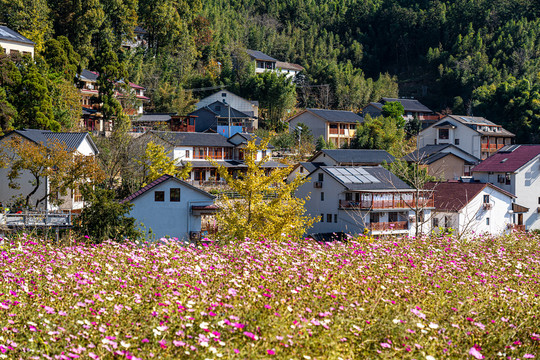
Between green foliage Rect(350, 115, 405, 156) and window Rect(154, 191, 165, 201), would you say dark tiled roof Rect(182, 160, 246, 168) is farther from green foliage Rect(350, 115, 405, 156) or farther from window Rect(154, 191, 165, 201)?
window Rect(154, 191, 165, 201)

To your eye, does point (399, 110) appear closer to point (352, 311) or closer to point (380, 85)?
point (380, 85)

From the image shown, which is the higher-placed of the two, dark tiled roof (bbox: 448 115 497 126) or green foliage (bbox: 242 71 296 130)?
green foliage (bbox: 242 71 296 130)

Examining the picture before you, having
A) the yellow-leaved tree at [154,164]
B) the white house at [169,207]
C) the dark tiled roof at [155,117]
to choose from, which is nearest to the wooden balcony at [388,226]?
the white house at [169,207]

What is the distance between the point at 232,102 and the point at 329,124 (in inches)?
346

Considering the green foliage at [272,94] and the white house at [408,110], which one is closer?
the green foliage at [272,94]

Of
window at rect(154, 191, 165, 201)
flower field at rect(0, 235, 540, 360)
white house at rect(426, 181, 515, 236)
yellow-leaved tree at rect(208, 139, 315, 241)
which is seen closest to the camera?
flower field at rect(0, 235, 540, 360)

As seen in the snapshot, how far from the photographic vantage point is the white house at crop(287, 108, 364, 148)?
52.8m

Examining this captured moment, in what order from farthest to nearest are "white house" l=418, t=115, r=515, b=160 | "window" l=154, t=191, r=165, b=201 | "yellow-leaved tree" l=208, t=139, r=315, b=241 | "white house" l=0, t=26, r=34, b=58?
1. "white house" l=418, t=115, r=515, b=160
2. "white house" l=0, t=26, r=34, b=58
3. "window" l=154, t=191, r=165, b=201
4. "yellow-leaved tree" l=208, t=139, r=315, b=241

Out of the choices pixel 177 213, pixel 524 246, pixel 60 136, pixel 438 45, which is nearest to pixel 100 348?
pixel 524 246

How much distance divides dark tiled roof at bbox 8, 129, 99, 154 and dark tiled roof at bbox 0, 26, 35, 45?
12.9m

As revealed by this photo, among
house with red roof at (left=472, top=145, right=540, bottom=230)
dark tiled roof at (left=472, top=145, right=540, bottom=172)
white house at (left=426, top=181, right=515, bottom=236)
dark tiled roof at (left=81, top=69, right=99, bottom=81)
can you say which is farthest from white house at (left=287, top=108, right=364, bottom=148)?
white house at (left=426, top=181, right=515, bottom=236)

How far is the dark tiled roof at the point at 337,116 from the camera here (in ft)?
173

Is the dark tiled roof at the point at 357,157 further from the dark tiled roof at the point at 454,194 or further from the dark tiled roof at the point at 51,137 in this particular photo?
the dark tiled roof at the point at 51,137

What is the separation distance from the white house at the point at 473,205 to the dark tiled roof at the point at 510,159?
409cm
